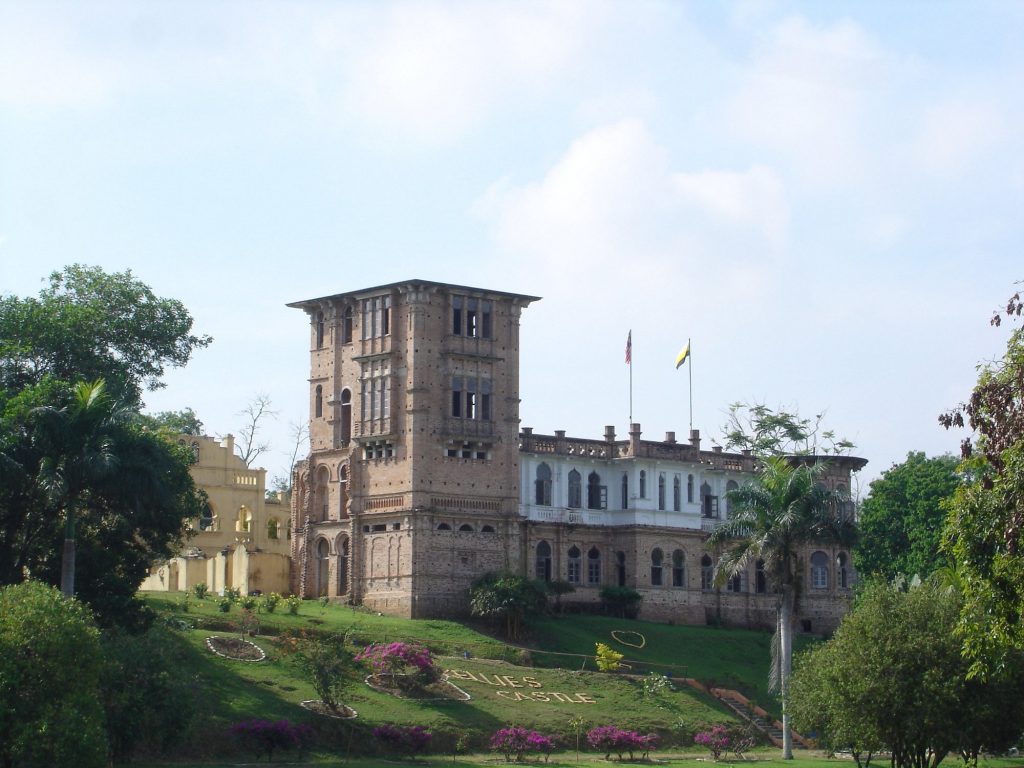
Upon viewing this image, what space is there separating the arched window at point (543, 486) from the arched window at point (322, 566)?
34.0ft

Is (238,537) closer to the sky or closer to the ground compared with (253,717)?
closer to the sky

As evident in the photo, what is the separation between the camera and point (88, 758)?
36.6 m

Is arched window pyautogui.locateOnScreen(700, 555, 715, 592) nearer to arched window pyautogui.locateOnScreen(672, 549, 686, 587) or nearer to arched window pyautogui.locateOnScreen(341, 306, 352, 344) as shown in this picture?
arched window pyautogui.locateOnScreen(672, 549, 686, 587)

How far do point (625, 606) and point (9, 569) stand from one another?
1346 inches

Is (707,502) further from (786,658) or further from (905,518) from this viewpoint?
(786,658)

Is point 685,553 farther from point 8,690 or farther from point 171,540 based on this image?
point 8,690

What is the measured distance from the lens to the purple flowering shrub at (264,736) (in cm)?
4634

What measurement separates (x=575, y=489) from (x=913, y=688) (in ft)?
119

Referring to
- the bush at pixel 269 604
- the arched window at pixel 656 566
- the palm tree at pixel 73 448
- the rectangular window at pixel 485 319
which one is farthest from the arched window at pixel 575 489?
the palm tree at pixel 73 448

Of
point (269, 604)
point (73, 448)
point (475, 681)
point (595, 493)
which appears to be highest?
point (595, 493)

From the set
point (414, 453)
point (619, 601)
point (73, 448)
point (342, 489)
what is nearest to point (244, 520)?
point (342, 489)

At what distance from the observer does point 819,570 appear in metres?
84.1

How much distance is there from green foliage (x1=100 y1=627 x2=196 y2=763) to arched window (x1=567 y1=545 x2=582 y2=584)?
35.6 meters

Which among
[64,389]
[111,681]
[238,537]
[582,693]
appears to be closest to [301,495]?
[238,537]
